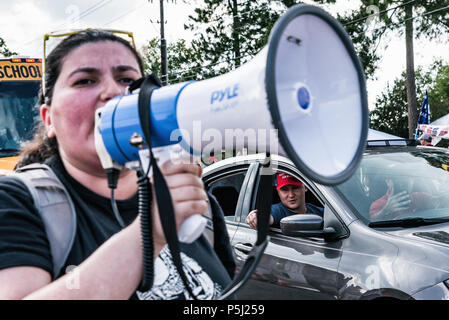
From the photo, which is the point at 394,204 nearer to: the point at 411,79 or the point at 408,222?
the point at 408,222

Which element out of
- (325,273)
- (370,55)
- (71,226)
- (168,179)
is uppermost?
(370,55)

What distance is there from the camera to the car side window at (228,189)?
3819 mm

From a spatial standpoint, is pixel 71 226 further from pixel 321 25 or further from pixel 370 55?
pixel 370 55

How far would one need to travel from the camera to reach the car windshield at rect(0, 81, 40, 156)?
7379 mm

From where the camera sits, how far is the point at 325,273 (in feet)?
9.18

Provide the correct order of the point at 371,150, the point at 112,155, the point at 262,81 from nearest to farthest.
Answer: the point at 262,81, the point at 112,155, the point at 371,150

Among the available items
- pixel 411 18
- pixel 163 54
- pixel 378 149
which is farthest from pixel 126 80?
pixel 163 54

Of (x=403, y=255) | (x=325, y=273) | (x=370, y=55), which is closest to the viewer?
(x=403, y=255)

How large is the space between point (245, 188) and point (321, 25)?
263 centimetres

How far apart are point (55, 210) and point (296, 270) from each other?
211 cm

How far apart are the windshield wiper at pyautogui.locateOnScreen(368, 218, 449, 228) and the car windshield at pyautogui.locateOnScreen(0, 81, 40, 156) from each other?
593 centimetres

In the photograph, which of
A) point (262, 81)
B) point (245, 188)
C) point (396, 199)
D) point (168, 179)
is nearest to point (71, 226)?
point (168, 179)

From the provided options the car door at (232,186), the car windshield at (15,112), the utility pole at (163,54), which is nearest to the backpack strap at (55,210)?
the car door at (232,186)

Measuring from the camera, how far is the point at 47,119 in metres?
1.35
